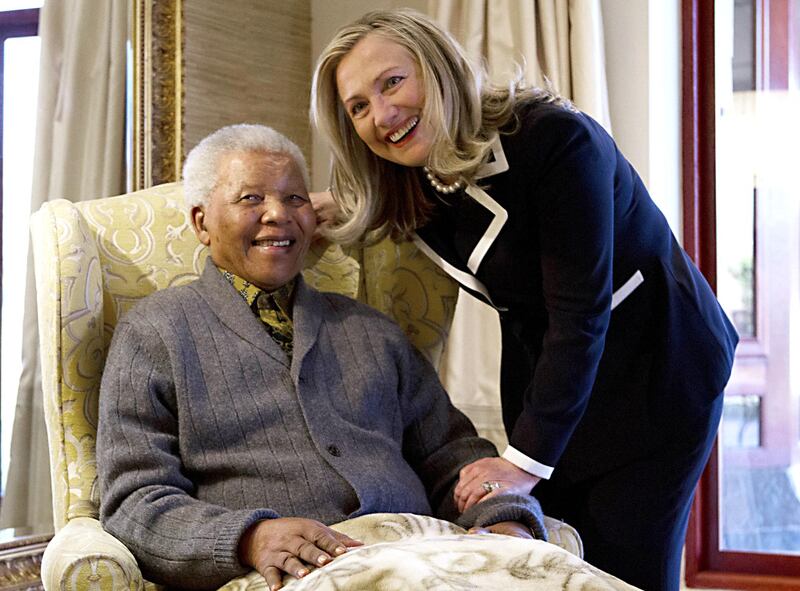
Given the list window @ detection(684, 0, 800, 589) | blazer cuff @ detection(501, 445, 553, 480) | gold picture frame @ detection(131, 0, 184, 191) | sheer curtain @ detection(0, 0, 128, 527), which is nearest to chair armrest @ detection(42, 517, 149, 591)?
blazer cuff @ detection(501, 445, 553, 480)

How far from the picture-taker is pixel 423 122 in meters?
1.71

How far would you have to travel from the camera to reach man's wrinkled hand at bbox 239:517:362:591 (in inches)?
55.3

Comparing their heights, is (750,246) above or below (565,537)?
above

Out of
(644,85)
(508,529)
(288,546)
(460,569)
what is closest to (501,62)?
(644,85)

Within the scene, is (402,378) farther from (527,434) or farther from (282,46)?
(282,46)

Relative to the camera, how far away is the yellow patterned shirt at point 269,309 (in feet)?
6.14

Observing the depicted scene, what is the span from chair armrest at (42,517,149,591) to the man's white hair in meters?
0.66

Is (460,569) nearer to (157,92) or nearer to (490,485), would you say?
(490,485)

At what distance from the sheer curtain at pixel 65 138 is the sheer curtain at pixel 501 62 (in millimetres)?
967

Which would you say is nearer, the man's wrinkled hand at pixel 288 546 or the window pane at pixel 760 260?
the man's wrinkled hand at pixel 288 546

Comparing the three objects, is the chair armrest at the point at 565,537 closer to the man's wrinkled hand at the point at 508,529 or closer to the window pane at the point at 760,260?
the man's wrinkled hand at the point at 508,529

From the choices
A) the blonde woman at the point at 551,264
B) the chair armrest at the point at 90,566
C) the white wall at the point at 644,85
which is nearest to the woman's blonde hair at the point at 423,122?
the blonde woman at the point at 551,264

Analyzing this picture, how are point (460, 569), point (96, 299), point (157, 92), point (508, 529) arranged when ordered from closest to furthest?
point (460, 569)
point (508, 529)
point (96, 299)
point (157, 92)

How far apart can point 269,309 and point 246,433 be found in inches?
10.9
